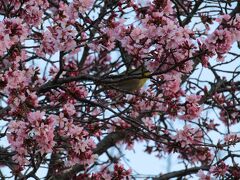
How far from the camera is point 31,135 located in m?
3.29

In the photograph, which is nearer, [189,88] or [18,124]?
[18,124]

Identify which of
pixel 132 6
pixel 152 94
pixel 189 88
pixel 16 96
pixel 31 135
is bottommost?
pixel 31 135

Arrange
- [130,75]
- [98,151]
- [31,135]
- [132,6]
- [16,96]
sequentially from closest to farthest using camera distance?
[31,135] < [16,96] < [130,75] < [132,6] < [98,151]

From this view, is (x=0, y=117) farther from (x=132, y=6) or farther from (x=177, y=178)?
(x=177, y=178)

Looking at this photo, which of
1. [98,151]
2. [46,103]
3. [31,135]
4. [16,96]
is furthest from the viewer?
[98,151]

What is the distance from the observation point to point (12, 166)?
14.3ft

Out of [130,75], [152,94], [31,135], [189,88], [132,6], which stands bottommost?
[31,135]

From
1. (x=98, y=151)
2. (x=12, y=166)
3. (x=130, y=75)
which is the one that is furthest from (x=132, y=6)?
(x=98, y=151)

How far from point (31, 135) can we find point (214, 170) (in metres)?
2.19

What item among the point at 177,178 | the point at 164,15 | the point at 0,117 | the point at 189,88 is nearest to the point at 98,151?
the point at 177,178

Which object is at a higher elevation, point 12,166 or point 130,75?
point 130,75

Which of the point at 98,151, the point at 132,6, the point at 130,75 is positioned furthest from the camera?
the point at 98,151

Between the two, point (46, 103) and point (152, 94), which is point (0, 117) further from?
point (152, 94)

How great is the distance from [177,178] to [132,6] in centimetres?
270
